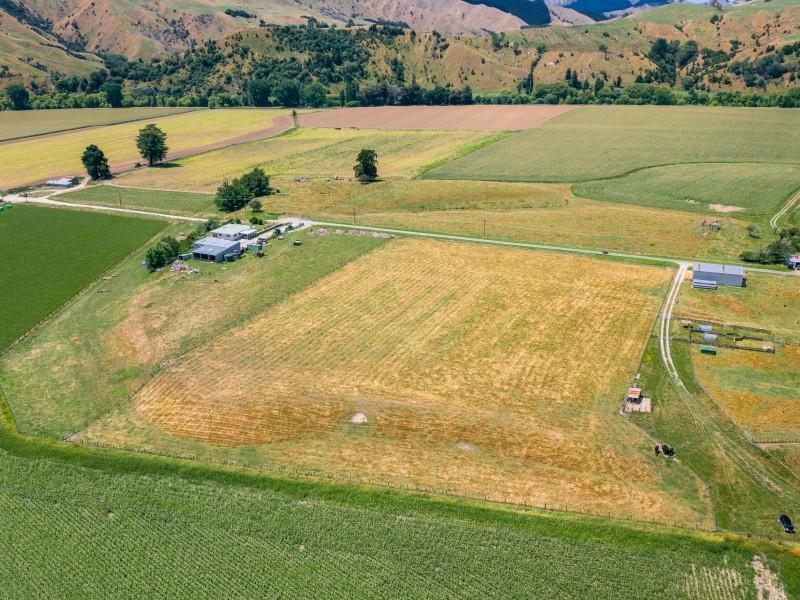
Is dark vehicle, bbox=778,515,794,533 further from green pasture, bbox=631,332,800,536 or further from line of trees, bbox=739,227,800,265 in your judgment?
line of trees, bbox=739,227,800,265

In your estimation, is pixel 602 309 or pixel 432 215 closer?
pixel 602 309

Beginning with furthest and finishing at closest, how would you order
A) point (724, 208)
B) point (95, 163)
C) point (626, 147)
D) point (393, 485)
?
1. point (626, 147)
2. point (95, 163)
3. point (724, 208)
4. point (393, 485)

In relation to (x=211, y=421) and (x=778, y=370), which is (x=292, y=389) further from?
(x=778, y=370)

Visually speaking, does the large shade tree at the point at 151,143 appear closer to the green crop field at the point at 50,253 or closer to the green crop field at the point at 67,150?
the green crop field at the point at 67,150

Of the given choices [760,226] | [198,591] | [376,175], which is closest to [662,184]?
[760,226]

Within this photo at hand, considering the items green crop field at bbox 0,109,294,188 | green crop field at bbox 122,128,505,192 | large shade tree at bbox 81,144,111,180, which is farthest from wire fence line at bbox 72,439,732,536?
green crop field at bbox 0,109,294,188

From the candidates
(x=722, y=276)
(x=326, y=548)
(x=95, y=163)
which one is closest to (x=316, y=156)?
(x=95, y=163)

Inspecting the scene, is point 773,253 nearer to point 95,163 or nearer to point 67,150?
point 95,163
